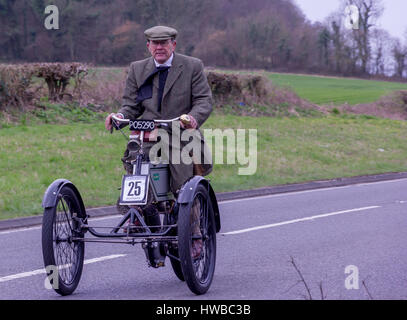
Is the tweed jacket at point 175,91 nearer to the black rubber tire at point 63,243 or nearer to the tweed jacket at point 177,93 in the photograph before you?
the tweed jacket at point 177,93

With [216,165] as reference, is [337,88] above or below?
above

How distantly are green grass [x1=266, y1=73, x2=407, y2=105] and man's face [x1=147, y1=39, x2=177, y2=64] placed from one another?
110 ft

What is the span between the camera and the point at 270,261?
7.36 metres

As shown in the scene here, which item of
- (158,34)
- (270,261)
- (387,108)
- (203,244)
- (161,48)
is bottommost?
(270,261)

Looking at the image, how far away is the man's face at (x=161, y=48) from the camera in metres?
6.07

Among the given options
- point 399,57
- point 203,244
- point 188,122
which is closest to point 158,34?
point 188,122

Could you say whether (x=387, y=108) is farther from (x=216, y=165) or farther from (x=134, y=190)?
(x=134, y=190)

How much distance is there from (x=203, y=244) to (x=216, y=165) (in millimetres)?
11269

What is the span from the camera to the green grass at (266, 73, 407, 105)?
140 ft

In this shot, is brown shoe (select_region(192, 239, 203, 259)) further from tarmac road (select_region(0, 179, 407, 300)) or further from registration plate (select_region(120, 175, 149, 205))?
registration plate (select_region(120, 175, 149, 205))
